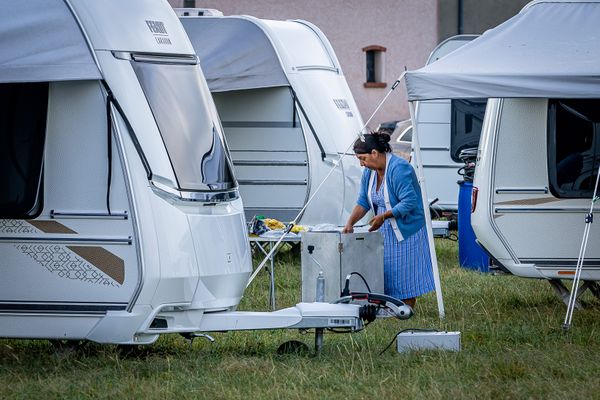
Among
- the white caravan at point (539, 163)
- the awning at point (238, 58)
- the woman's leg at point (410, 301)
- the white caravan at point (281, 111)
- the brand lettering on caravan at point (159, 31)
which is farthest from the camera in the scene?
the white caravan at point (281, 111)

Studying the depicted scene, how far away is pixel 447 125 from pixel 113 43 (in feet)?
33.7

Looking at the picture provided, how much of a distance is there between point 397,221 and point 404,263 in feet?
1.18

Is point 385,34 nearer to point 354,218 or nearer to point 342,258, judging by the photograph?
point 354,218

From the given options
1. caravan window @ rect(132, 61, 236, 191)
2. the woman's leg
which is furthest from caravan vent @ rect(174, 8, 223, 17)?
caravan window @ rect(132, 61, 236, 191)

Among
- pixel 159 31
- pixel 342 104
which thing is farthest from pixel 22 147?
pixel 342 104

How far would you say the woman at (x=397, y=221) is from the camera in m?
10.4

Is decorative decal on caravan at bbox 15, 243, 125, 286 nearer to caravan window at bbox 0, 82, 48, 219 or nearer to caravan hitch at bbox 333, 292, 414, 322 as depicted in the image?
caravan window at bbox 0, 82, 48, 219

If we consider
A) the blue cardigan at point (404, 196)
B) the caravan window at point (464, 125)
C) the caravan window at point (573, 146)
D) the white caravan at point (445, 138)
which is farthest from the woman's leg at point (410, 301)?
the caravan window at point (464, 125)

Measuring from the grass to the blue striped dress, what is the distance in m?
0.29

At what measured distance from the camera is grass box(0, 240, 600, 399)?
736 cm

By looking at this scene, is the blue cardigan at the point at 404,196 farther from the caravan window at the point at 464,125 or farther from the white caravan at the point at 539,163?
the caravan window at the point at 464,125

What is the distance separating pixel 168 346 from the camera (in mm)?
8969

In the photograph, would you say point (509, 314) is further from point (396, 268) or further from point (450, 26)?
point (450, 26)

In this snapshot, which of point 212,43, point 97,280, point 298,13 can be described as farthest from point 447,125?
point 298,13
